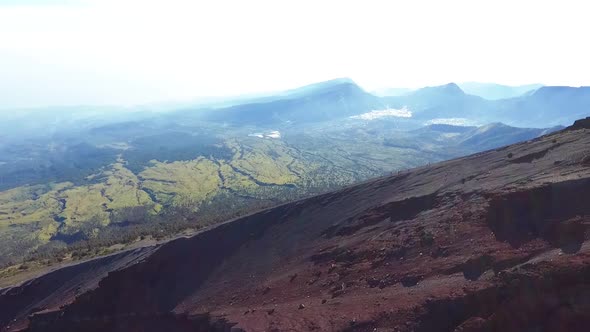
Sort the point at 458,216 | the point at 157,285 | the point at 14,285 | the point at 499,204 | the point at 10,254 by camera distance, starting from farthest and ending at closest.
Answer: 1. the point at 10,254
2. the point at 14,285
3. the point at 157,285
4. the point at 458,216
5. the point at 499,204

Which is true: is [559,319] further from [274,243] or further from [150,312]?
[150,312]

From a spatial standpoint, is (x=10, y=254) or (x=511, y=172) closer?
(x=511, y=172)

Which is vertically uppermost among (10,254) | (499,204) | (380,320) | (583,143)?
(583,143)

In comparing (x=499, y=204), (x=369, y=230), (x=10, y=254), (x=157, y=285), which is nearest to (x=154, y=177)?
(x=10, y=254)

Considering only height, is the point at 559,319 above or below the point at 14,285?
above

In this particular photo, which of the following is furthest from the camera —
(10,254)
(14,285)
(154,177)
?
(154,177)

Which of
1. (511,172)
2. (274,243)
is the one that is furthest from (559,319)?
(274,243)
